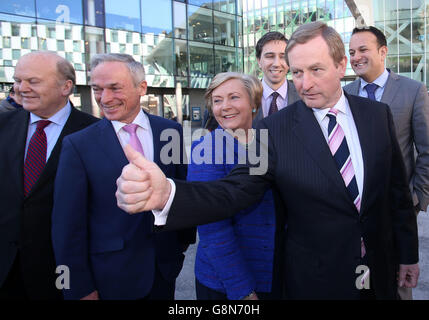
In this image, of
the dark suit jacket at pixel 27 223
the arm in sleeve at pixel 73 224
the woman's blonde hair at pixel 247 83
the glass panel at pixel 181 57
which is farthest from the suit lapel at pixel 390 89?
the glass panel at pixel 181 57

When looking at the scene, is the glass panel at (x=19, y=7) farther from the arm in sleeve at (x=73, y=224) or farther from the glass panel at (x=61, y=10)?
the arm in sleeve at (x=73, y=224)

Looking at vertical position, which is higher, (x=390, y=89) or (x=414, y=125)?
(x=390, y=89)

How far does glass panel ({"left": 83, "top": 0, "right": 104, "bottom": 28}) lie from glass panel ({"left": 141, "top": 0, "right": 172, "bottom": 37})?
2.38 metres

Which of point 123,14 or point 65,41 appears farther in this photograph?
point 123,14

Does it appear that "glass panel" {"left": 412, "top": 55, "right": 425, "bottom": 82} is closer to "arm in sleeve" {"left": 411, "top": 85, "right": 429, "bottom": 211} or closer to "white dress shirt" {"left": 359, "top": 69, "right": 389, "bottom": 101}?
"white dress shirt" {"left": 359, "top": 69, "right": 389, "bottom": 101}

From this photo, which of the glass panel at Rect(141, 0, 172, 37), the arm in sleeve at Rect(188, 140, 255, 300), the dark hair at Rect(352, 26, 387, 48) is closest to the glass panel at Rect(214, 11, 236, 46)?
the glass panel at Rect(141, 0, 172, 37)

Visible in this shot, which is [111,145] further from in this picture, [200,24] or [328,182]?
[200,24]

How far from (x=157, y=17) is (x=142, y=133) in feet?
63.0

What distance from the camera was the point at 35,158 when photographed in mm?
2131

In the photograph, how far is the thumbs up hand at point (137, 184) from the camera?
3.51ft

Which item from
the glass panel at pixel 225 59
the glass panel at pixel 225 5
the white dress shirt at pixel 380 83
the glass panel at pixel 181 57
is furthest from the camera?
the glass panel at pixel 225 59

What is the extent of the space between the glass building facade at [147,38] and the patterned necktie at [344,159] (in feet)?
54.7

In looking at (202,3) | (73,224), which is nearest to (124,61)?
(73,224)
